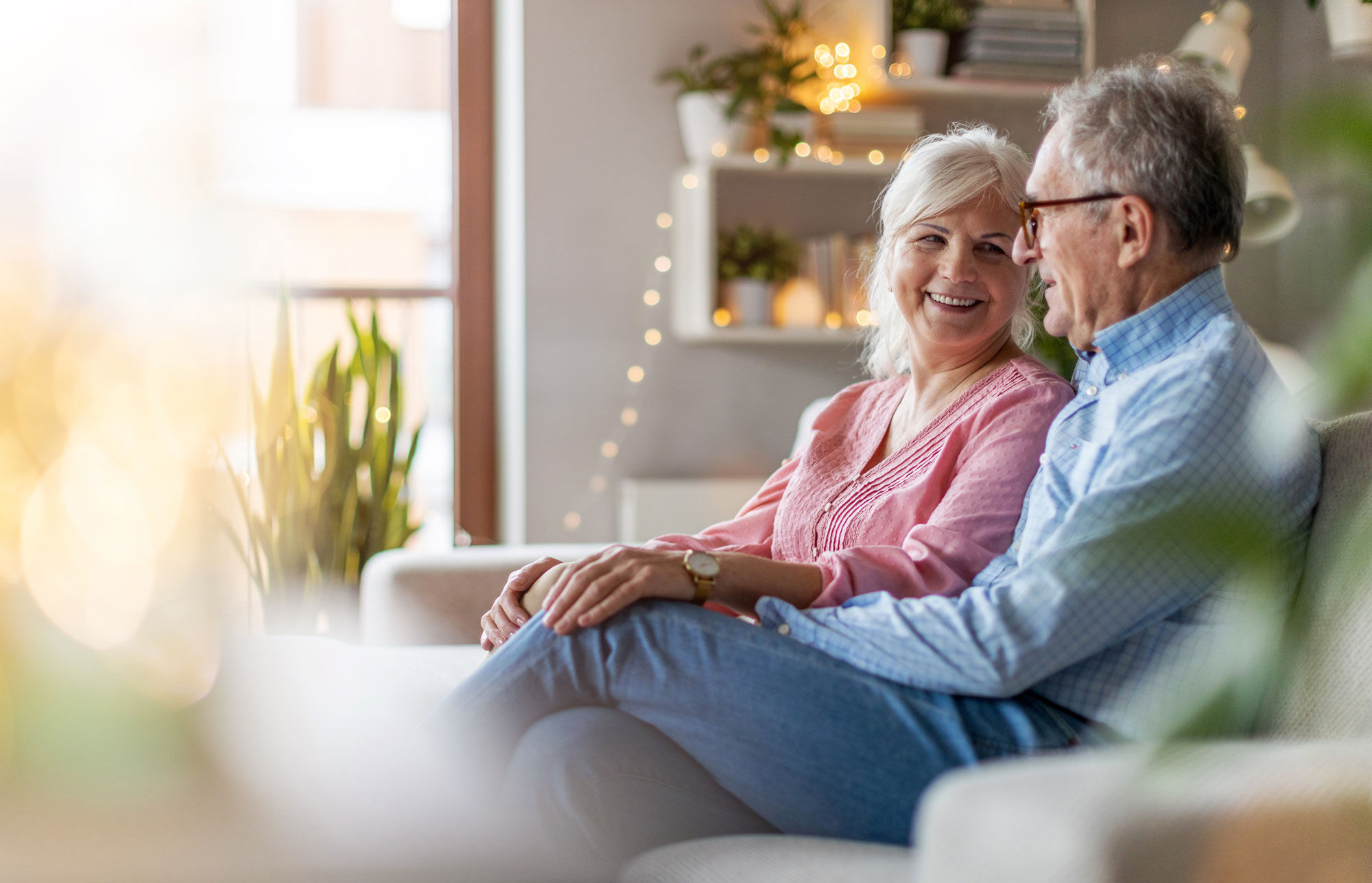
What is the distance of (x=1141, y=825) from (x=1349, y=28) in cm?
273

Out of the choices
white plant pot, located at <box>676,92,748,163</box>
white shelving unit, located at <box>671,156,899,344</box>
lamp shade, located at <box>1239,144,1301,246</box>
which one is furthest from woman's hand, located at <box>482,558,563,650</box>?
lamp shade, located at <box>1239,144,1301,246</box>

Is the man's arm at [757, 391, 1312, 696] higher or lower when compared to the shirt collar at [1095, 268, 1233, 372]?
lower

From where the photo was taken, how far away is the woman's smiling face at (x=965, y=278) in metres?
1.55

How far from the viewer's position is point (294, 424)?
2826 mm

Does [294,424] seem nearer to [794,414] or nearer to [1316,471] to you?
[794,414]

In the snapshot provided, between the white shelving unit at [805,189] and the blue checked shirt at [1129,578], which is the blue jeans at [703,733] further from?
the white shelving unit at [805,189]

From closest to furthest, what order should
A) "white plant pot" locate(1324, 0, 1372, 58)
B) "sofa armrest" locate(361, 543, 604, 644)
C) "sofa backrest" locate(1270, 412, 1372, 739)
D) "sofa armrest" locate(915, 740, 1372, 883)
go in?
1. "sofa armrest" locate(915, 740, 1372, 883)
2. "sofa backrest" locate(1270, 412, 1372, 739)
3. "sofa armrest" locate(361, 543, 604, 644)
4. "white plant pot" locate(1324, 0, 1372, 58)

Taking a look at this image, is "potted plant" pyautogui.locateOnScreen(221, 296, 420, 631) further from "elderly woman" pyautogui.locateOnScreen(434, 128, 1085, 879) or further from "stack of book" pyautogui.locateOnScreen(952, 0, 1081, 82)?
"stack of book" pyautogui.locateOnScreen(952, 0, 1081, 82)

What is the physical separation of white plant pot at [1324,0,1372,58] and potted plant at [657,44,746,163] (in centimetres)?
142

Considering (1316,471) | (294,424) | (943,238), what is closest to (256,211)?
(294,424)

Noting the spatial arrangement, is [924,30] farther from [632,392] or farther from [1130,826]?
[1130,826]

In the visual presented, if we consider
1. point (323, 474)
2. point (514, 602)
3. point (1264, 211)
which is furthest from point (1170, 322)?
point (323, 474)

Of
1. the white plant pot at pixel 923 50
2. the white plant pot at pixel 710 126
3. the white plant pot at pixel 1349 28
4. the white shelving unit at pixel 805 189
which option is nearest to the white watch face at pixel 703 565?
the white shelving unit at pixel 805 189

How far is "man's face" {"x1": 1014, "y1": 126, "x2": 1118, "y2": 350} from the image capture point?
1270mm
